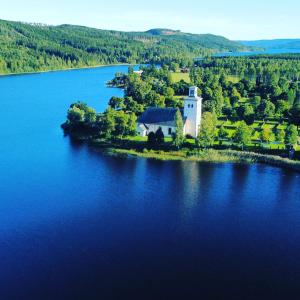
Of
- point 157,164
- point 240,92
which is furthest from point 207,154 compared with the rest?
point 240,92

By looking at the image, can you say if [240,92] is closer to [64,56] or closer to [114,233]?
[114,233]

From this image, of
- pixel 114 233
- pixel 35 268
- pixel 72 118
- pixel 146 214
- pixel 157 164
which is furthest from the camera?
pixel 72 118

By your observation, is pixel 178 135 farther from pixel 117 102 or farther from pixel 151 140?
pixel 117 102

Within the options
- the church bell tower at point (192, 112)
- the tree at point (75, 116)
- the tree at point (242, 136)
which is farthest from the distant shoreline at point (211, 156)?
the tree at point (75, 116)

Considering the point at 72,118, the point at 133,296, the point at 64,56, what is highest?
the point at 64,56

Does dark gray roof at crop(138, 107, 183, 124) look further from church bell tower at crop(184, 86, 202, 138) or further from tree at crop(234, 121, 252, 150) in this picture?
tree at crop(234, 121, 252, 150)

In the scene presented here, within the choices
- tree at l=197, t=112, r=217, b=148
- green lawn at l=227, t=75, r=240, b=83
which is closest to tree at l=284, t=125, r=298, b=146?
tree at l=197, t=112, r=217, b=148

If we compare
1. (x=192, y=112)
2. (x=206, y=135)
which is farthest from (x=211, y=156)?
(x=192, y=112)
